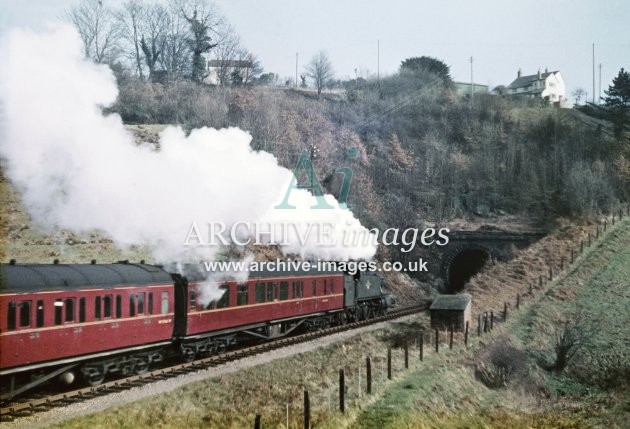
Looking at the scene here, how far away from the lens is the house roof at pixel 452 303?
28152mm

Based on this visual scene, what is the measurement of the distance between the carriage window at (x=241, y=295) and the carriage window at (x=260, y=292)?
2.47 ft

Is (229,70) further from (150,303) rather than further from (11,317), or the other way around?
(11,317)

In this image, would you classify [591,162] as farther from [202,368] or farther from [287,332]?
[202,368]

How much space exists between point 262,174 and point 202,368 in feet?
47.1

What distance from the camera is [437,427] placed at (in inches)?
595

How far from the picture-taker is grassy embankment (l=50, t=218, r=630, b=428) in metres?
15.1

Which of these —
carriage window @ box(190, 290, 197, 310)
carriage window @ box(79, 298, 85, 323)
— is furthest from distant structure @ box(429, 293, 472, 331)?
carriage window @ box(79, 298, 85, 323)

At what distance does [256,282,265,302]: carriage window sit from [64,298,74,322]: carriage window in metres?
8.52

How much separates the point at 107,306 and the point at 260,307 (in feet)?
25.1

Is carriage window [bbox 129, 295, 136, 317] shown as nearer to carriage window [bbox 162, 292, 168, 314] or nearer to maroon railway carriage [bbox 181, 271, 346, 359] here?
carriage window [bbox 162, 292, 168, 314]

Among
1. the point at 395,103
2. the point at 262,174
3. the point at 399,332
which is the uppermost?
the point at 395,103

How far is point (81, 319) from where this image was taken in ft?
53.7

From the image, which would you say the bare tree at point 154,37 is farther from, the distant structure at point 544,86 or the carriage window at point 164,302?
the distant structure at point 544,86

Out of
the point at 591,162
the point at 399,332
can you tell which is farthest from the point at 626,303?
the point at 591,162
